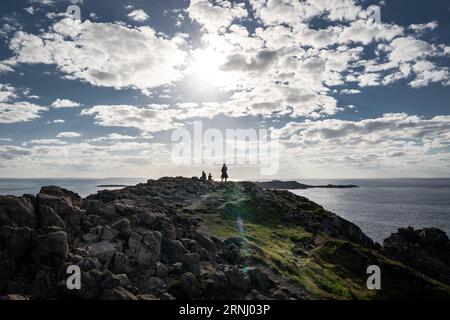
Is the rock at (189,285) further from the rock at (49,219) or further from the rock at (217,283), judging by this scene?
the rock at (49,219)

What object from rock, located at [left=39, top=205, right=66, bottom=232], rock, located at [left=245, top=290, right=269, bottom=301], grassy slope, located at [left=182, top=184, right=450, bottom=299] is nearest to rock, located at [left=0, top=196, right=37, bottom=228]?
rock, located at [left=39, top=205, right=66, bottom=232]

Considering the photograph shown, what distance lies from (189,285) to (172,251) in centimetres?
557

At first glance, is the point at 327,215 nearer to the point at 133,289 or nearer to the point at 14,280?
the point at 133,289

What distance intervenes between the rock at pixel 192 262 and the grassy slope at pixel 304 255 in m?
6.15

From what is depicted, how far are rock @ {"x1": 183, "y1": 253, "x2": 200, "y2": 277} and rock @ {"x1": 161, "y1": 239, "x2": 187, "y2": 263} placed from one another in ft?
2.01

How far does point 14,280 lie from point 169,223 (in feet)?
46.1

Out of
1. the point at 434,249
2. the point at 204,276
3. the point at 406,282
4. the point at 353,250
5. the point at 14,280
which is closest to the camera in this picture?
the point at 14,280

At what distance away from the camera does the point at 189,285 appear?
22.9 meters

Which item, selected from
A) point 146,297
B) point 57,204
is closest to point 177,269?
point 146,297

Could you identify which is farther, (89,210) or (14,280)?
(89,210)

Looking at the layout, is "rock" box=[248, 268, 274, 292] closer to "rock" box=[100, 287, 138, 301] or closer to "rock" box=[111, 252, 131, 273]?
"rock" box=[111, 252, 131, 273]
